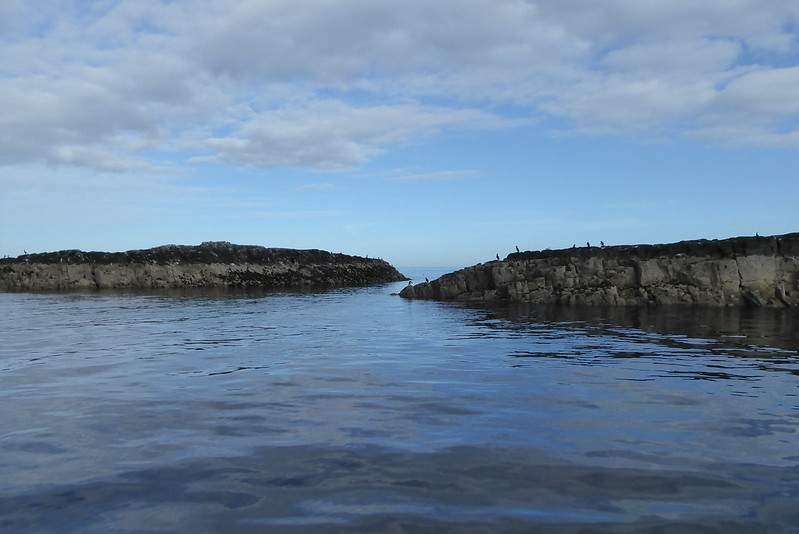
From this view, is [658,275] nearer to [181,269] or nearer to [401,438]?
[401,438]

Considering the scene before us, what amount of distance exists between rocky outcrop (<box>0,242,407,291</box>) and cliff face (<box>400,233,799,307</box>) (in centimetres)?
4540

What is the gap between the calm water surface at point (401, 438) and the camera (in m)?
6.00

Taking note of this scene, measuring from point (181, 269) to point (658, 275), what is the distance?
2432 inches

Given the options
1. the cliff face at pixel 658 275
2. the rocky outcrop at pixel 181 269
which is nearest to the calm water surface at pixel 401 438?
the cliff face at pixel 658 275

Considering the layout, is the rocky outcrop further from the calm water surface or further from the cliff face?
the calm water surface

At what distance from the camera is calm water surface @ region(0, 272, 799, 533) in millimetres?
6000

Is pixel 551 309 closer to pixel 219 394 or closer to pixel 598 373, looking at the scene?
pixel 598 373

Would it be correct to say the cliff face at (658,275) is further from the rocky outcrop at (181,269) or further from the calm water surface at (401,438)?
the rocky outcrop at (181,269)

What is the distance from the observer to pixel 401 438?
871 cm

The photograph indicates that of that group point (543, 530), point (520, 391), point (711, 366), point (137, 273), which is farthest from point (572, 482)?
point (137, 273)

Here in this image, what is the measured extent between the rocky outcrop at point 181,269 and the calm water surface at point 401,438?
5798 centimetres

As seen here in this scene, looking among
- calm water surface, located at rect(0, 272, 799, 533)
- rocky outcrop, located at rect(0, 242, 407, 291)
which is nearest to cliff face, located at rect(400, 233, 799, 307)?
calm water surface, located at rect(0, 272, 799, 533)

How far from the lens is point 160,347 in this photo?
19812 mm

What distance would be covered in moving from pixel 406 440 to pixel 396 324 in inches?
806
